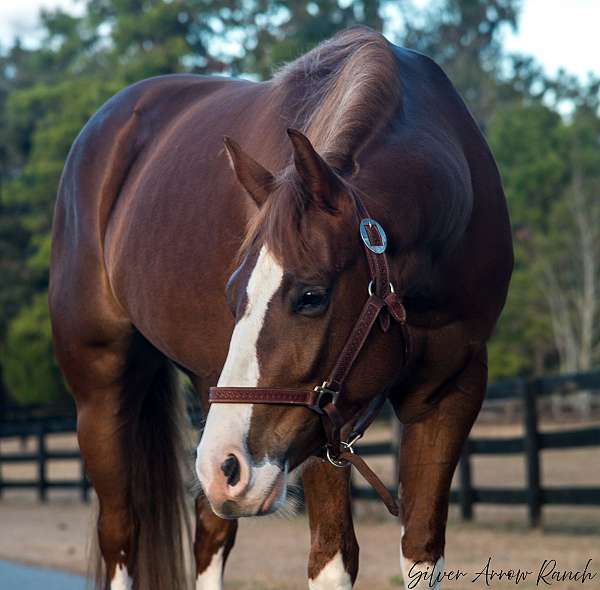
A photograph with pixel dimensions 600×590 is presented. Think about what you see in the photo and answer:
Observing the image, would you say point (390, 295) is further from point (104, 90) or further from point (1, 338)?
point (1, 338)

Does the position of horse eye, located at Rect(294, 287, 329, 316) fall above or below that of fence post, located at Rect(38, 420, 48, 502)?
above

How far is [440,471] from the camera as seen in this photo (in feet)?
11.1

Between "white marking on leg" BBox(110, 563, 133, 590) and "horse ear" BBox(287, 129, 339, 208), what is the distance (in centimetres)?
231

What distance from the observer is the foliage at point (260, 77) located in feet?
102

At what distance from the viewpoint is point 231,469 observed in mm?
2477

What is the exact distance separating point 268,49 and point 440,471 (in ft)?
96.7

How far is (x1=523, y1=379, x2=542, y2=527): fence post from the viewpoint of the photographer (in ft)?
29.9

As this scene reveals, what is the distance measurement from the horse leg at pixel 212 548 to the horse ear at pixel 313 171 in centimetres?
179

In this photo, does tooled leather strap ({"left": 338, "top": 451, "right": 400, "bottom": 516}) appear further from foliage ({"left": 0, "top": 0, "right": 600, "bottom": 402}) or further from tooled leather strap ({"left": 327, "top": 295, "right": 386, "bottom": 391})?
foliage ({"left": 0, "top": 0, "right": 600, "bottom": 402})

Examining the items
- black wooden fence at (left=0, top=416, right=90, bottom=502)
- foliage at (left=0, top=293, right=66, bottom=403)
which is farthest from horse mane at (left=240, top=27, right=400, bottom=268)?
foliage at (left=0, top=293, right=66, bottom=403)

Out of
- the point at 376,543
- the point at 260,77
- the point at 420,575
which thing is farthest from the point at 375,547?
the point at 260,77

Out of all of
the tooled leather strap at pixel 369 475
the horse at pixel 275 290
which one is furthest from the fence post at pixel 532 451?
the tooled leather strap at pixel 369 475

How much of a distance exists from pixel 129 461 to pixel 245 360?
→ 6.93 feet

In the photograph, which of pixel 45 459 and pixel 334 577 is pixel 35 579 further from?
pixel 45 459
